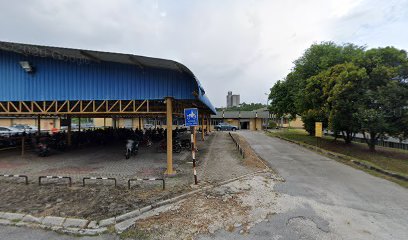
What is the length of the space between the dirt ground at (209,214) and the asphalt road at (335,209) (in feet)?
0.95

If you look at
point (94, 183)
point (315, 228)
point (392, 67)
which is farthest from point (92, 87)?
point (392, 67)

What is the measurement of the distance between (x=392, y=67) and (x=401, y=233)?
14.6 m

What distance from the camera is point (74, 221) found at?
5262 millimetres

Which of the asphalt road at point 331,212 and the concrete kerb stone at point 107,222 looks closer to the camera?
the asphalt road at point 331,212

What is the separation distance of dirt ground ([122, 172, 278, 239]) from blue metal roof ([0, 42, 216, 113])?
4791mm

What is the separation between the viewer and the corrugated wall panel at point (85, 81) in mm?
9977

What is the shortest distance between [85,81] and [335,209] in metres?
11.1

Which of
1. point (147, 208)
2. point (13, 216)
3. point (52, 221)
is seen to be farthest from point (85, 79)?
point (147, 208)

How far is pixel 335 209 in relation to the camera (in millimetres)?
6031

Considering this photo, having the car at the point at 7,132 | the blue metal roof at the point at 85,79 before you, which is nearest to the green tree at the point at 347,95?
the blue metal roof at the point at 85,79

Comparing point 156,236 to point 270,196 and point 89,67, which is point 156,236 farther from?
point 89,67

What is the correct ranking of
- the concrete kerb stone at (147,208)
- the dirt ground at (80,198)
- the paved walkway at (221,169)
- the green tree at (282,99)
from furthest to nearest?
the green tree at (282,99)
the paved walkway at (221,169)
the dirt ground at (80,198)
the concrete kerb stone at (147,208)

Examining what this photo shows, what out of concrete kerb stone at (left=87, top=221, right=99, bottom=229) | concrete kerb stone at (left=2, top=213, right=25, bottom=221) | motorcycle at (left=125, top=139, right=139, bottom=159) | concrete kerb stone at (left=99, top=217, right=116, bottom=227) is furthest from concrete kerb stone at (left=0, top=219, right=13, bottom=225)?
motorcycle at (left=125, top=139, right=139, bottom=159)

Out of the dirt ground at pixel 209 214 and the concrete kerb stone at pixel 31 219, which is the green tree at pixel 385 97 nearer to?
the dirt ground at pixel 209 214
